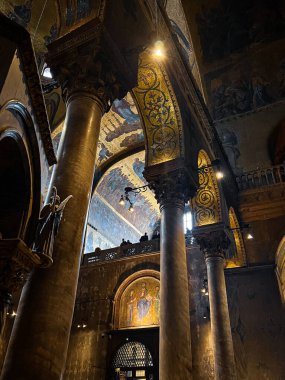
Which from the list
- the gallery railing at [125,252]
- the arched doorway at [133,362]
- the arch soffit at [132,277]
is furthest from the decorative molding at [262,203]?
the arched doorway at [133,362]

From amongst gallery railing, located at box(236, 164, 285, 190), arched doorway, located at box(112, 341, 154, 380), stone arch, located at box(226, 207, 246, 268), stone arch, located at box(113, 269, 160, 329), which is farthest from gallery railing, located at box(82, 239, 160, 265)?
gallery railing, located at box(236, 164, 285, 190)

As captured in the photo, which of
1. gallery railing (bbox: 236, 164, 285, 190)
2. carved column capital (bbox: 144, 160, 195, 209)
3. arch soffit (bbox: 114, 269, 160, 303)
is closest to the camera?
carved column capital (bbox: 144, 160, 195, 209)

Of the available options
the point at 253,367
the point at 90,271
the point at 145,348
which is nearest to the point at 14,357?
the point at 253,367

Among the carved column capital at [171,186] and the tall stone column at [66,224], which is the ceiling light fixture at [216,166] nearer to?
the carved column capital at [171,186]

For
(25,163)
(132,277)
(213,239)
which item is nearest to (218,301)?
(213,239)

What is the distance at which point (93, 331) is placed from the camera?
11023 mm

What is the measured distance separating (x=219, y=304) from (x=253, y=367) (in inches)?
98.8

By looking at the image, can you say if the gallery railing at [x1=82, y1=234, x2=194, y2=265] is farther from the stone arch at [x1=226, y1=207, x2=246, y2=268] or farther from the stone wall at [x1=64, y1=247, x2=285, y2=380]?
the stone arch at [x1=226, y1=207, x2=246, y2=268]

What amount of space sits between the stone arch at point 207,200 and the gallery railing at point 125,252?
97.6 inches

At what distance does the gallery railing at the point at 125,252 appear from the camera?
11.8 metres

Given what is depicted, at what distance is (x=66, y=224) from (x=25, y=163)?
662 mm

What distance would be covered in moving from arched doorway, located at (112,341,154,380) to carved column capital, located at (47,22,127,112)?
8859mm

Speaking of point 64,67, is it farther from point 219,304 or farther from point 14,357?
point 219,304

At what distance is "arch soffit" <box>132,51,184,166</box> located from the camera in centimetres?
655
